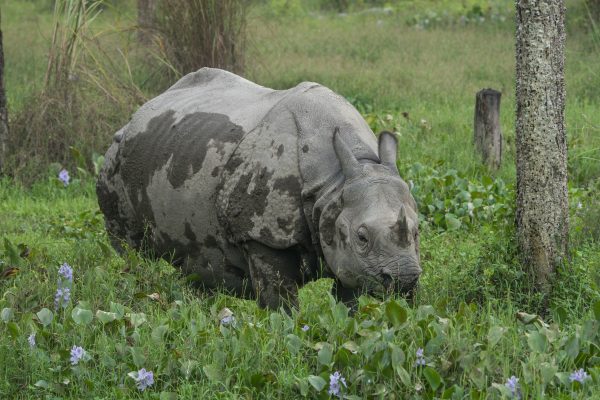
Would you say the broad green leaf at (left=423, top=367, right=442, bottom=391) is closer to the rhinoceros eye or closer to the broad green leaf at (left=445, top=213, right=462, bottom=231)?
the rhinoceros eye

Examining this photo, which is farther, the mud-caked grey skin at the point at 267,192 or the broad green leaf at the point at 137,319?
the broad green leaf at the point at 137,319

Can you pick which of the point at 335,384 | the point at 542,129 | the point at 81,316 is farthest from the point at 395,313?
the point at 542,129

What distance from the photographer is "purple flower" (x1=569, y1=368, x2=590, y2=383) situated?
15.0 feet

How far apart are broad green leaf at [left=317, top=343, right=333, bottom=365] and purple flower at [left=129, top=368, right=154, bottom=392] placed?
702 millimetres

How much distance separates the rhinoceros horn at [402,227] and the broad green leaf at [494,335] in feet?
1.74

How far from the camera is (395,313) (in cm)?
495

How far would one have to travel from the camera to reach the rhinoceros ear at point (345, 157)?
5312 millimetres

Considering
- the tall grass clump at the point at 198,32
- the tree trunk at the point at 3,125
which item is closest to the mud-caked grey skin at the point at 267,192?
the tree trunk at the point at 3,125

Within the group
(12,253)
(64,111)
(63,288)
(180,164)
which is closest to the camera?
(63,288)

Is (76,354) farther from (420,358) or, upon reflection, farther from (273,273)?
(420,358)

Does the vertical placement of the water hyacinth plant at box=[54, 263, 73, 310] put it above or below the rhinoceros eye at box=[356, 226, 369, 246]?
below

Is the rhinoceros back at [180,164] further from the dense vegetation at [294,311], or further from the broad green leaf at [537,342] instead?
the broad green leaf at [537,342]

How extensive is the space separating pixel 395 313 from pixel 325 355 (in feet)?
1.20

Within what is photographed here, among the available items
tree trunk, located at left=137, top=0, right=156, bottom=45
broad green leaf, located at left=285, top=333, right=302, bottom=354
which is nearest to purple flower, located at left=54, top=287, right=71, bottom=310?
broad green leaf, located at left=285, top=333, right=302, bottom=354
